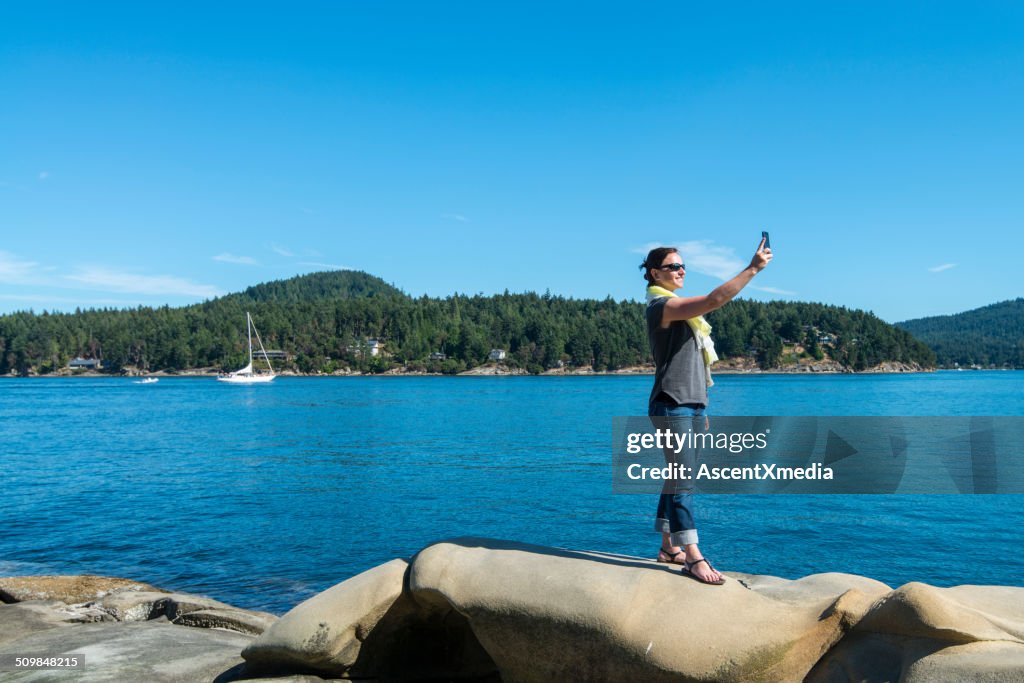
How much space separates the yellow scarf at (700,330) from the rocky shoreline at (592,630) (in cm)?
184

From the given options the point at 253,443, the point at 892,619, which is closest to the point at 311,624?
the point at 892,619

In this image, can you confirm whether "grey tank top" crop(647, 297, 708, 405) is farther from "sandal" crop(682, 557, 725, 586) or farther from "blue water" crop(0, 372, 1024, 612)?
"blue water" crop(0, 372, 1024, 612)

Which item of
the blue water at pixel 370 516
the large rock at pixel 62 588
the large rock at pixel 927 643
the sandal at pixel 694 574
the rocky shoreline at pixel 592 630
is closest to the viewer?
the large rock at pixel 927 643

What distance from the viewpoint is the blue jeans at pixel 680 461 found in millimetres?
6273

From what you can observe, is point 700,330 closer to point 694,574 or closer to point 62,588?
point 694,574

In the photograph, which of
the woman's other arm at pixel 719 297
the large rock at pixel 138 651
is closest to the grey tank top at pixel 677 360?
the woman's other arm at pixel 719 297

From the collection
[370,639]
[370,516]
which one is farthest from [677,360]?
[370,516]

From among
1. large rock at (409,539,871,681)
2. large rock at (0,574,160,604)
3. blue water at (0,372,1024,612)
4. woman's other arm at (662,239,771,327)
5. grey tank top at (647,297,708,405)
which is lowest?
blue water at (0,372,1024,612)

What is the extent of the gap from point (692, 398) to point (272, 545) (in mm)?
17739

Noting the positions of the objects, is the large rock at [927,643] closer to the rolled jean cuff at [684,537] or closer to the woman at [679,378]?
the woman at [679,378]

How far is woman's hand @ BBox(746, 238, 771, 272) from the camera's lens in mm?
5637

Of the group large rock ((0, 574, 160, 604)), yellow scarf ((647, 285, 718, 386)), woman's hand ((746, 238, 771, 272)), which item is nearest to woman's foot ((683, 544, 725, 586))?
yellow scarf ((647, 285, 718, 386))

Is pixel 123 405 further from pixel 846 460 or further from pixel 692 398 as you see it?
pixel 692 398

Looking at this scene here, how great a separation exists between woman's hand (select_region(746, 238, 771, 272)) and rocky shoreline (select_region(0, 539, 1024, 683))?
247 cm
